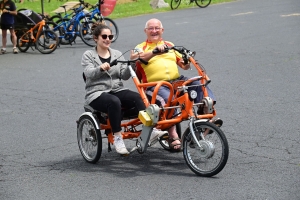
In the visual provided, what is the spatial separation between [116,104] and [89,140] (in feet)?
2.04

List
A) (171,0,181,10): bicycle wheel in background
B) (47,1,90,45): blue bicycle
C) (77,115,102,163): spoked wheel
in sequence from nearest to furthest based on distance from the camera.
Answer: (77,115,102,163): spoked wheel, (47,1,90,45): blue bicycle, (171,0,181,10): bicycle wheel in background

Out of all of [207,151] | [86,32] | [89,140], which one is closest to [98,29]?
[89,140]

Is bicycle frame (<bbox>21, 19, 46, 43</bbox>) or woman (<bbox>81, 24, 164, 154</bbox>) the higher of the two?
woman (<bbox>81, 24, 164, 154</bbox>)

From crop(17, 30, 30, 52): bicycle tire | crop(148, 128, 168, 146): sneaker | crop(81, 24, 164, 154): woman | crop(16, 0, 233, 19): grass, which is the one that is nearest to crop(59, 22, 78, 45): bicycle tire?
crop(17, 30, 30, 52): bicycle tire

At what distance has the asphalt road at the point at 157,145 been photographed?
674 centimetres

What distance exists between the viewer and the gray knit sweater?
7.76 meters

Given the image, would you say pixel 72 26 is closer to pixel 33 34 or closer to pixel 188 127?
pixel 33 34

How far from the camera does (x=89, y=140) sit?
784 cm

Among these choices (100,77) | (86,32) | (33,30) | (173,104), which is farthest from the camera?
(86,32)

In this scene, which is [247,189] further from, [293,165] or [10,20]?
[10,20]

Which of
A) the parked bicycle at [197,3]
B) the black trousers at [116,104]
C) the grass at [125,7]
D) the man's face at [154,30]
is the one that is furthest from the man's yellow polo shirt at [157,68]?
the parked bicycle at [197,3]

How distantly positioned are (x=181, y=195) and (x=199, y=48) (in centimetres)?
1069

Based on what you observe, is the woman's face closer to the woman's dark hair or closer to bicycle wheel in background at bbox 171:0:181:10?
the woman's dark hair

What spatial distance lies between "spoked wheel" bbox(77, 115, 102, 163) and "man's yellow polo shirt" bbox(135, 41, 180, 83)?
0.79 meters
